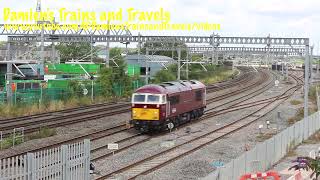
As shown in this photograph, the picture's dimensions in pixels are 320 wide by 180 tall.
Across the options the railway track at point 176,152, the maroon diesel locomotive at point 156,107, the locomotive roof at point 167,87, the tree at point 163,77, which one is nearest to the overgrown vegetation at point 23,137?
the maroon diesel locomotive at point 156,107

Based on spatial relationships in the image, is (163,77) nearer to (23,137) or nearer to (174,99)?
(174,99)

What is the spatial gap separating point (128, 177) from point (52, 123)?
15.1 metres

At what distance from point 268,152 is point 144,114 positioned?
10.3 m

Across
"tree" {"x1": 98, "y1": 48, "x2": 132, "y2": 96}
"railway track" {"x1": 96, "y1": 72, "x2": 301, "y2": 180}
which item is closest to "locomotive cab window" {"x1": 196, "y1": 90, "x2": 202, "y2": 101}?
"railway track" {"x1": 96, "y1": 72, "x2": 301, "y2": 180}

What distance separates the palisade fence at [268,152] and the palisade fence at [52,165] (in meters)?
3.34

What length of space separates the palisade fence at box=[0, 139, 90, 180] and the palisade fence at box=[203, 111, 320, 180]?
3.34 m

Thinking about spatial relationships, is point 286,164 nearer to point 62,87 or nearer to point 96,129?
point 96,129

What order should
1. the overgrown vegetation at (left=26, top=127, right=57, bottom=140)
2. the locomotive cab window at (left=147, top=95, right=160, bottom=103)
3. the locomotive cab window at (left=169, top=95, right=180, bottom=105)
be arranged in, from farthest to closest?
the locomotive cab window at (left=169, top=95, right=180, bottom=105) → the locomotive cab window at (left=147, top=95, right=160, bottom=103) → the overgrown vegetation at (left=26, top=127, right=57, bottom=140)

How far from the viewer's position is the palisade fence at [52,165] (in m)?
11.8

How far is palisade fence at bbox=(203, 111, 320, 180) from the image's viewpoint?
16.0 metres

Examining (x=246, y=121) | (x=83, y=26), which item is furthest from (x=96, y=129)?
(x=83, y=26)

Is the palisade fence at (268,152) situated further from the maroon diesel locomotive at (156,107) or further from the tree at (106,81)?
the tree at (106,81)

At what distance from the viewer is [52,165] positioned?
1275 centimetres

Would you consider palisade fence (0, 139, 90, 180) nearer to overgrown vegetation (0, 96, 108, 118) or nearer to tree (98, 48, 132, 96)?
overgrown vegetation (0, 96, 108, 118)
